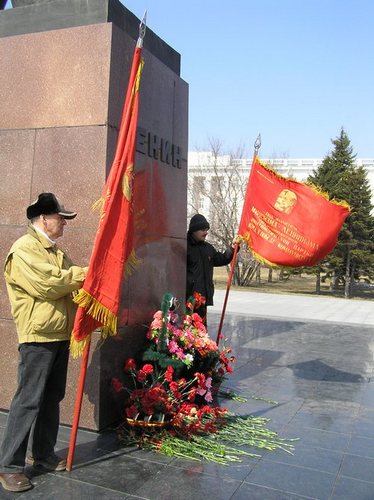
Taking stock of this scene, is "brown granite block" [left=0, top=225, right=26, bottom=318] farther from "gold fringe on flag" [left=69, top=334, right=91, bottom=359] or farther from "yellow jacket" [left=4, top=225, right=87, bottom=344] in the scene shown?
"gold fringe on flag" [left=69, top=334, right=91, bottom=359]

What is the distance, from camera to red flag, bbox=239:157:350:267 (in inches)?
209

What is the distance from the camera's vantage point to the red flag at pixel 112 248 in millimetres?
3166

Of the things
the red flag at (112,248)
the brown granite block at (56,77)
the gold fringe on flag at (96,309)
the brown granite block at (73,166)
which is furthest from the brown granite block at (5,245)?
the gold fringe on flag at (96,309)

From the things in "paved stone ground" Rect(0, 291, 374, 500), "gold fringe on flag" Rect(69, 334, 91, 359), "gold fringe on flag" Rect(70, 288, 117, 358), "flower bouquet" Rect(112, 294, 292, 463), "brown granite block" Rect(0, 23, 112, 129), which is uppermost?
"brown granite block" Rect(0, 23, 112, 129)

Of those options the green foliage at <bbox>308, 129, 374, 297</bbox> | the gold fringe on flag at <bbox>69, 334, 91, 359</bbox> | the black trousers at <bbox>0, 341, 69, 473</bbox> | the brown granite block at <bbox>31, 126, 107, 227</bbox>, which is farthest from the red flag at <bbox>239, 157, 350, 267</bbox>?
the green foliage at <bbox>308, 129, 374, 297</bbox>

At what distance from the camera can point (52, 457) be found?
10.8ft

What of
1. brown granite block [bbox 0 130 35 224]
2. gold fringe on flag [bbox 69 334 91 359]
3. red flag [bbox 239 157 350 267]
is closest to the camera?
gold fringe on flag [bbox 69 334 91 359]

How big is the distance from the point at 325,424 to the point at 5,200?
11.1 feet

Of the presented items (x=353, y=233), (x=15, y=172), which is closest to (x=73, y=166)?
(x=15, y=172)

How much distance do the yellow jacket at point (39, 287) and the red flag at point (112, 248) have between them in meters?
0.10

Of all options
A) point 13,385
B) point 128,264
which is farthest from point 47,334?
point 13,385

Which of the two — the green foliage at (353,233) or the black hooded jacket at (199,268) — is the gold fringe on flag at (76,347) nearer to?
the black hooded jacket at (199,268)

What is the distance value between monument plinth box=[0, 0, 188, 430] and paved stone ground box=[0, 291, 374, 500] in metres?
0.68

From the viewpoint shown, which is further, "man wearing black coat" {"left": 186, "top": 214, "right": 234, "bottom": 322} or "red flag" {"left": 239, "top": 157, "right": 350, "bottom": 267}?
"man wearing black coat" {"left": 186, "top": 214, "right": 234, "bottom": 322}
